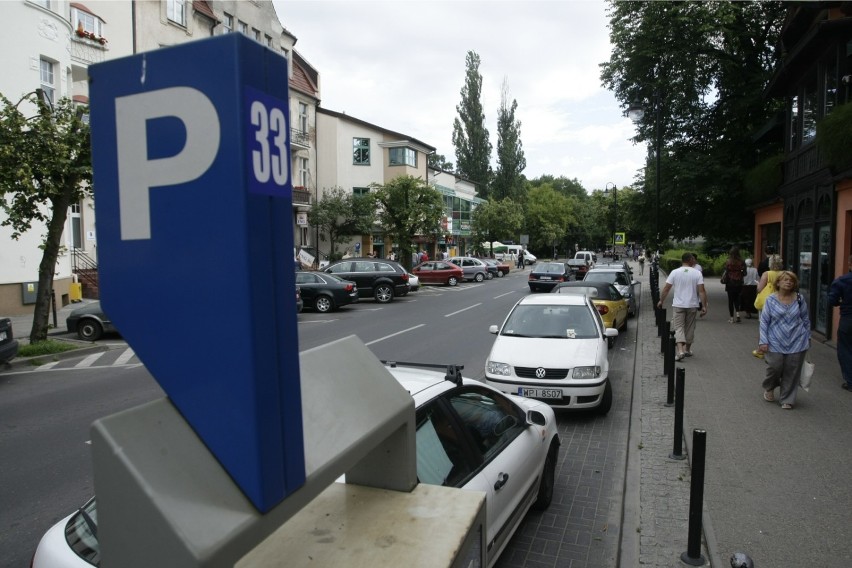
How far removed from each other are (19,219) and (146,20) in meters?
18.6

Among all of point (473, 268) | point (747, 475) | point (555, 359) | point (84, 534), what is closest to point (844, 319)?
point (747, 475)

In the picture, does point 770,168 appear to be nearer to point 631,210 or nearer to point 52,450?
point 631,210

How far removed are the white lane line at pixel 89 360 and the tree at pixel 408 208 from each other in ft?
68.7

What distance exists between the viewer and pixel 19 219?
12023 mm

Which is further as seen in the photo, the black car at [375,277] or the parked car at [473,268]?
the parked car at [473,268]

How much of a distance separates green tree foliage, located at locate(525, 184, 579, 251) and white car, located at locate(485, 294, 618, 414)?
68246 millimetres

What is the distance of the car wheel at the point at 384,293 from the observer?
24.9 metres

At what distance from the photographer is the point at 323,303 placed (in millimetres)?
21453

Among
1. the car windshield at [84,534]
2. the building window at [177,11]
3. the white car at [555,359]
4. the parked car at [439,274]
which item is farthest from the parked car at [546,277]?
the car windshield at [84,534]

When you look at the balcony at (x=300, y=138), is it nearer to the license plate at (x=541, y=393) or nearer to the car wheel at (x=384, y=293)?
the car wheel at (x=384, y=293)

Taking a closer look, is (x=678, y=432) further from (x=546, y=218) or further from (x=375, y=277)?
(x=546, y=218)

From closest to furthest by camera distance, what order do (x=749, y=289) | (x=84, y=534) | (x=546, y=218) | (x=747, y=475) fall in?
(x=84, y=534), (x=747, y=475), (x=749, y=289), (x=546, y=218)

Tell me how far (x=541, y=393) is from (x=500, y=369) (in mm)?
636

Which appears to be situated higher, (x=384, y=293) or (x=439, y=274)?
(x=439, y=274)
